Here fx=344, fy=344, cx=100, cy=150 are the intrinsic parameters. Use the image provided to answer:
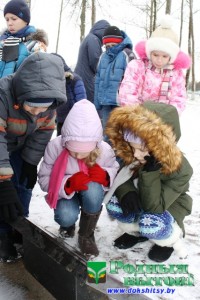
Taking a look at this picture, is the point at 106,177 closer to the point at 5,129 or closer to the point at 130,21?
the point at 5,129

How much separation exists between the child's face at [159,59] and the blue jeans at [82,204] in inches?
46.2

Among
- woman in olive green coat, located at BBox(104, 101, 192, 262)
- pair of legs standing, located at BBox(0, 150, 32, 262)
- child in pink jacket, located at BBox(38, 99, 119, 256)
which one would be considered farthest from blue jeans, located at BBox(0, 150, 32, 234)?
woman in olive green coat, located at BBox(104, 101, 192, 262)

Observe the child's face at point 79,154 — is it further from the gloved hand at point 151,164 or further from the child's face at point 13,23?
the child's face at point 13,23

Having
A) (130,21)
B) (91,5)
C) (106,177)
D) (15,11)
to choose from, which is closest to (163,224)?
(106,177)

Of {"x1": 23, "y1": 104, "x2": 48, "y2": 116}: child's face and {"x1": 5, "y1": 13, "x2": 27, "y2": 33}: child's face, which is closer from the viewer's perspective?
{"x1": 23, "y1": 104, "x2": 48, "y2": 116}: child's face

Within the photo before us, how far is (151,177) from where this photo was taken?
74.1 inches

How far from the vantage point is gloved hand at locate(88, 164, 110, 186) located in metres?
1.96

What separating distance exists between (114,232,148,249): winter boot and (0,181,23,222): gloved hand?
27.5 inches

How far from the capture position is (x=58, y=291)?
5.13ft

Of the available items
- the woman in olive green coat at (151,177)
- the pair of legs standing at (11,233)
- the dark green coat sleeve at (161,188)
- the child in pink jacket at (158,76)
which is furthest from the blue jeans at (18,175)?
the child in pink jacket at (158,76)

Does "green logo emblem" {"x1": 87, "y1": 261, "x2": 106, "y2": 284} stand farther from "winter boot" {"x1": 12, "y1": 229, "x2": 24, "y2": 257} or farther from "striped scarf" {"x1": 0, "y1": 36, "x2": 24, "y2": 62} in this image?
"striped scarf" {"x1": 0, "y1": 36, "x2": 24, "y2": 62}

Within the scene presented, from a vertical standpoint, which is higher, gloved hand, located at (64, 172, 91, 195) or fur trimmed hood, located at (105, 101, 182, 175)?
fur trimmed hood, located at (105, 101, 182, 175)

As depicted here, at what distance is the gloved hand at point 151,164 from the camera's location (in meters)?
1.89

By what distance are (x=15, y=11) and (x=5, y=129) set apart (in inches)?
43.7
